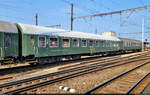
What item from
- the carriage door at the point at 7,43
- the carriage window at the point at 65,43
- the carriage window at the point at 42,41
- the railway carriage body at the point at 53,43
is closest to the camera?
the carriage door at the point at 7,43

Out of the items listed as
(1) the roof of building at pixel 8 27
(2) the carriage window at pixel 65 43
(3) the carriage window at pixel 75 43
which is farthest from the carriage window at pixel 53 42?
(1) the roof of building at pixel 8 27

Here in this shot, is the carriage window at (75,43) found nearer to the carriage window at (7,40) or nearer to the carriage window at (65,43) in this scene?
the carriage window at (65,43)

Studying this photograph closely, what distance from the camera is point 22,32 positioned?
11180 mm

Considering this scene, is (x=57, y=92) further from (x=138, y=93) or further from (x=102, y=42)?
(x=102, y=42)

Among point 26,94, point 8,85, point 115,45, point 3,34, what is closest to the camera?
point 26,94

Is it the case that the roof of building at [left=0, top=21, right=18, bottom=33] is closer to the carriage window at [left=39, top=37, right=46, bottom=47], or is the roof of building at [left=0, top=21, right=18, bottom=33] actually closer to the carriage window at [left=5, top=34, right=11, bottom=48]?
the carriage window at [left=5, top=34, right=11, bottom=48]

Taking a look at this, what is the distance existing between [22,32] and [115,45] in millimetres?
20336

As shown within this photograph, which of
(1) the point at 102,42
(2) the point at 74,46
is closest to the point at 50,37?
(2) the point at 74,46

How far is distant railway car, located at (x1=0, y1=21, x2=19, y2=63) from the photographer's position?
31.8 ft

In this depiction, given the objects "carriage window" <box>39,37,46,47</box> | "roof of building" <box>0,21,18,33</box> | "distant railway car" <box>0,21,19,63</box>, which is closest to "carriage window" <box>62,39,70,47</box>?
"carriage window" <box>39,37,46,47</box>

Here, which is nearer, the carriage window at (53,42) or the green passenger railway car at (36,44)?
the green passenger railway car at (36,44)

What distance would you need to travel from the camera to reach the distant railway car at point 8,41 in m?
9.68

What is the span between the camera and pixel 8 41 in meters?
10.1

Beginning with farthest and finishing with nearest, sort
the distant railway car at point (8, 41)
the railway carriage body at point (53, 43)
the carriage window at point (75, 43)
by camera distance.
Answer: the carriage window at point (75, 43)
the railway carriage body at point (53, 43)
the distant railway car at point (8, 41)
